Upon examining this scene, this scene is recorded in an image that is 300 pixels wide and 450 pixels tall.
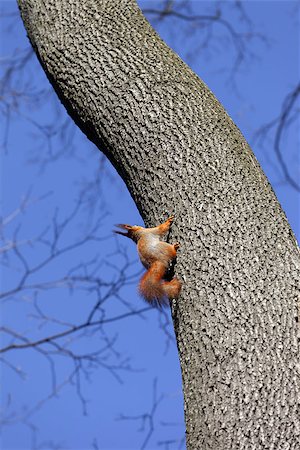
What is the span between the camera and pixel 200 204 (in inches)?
74.1

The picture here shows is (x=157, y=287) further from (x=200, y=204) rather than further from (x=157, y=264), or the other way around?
(x=200, y=204)

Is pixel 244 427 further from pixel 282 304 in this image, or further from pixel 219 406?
pixel 282 304

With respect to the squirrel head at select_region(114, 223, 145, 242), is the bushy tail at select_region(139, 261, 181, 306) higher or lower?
lower

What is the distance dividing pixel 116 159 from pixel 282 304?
67 cm

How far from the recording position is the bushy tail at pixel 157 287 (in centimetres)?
187

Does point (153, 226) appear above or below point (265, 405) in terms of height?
above

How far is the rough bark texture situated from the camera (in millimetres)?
1661

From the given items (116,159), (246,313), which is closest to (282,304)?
(246,313)

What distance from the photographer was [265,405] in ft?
5.33

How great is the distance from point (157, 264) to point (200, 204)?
0.20 m

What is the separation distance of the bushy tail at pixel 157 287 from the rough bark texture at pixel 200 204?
0.04m

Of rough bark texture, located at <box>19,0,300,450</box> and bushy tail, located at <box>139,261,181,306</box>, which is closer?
rough bark texture, located at <box>19,0,300,450</box>

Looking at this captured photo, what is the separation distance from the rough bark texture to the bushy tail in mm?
38

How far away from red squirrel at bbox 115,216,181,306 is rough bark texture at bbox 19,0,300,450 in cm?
3
